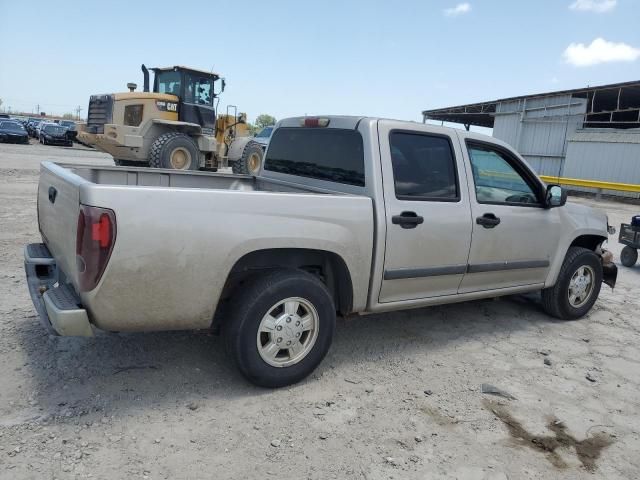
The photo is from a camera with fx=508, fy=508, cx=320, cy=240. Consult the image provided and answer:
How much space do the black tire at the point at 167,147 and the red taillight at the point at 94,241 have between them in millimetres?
10468

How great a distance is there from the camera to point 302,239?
10.8ft

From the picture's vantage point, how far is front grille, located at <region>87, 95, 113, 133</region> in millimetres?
13121

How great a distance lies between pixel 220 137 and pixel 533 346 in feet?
44.0

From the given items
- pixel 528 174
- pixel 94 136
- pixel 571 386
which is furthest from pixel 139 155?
pixel 571 386

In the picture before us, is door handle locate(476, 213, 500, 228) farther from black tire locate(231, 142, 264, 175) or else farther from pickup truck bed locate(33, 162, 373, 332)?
black tire locate(231, 142, 264, 175)

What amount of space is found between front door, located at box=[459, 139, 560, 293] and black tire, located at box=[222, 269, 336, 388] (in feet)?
4.80

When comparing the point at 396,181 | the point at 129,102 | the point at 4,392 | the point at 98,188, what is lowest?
the point at 4,392

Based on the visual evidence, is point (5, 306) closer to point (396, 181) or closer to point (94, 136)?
point (396, 181)

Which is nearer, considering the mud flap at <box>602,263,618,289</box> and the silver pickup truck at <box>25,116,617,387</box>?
the silver pickup truck at <box>25,116,617,387</box>

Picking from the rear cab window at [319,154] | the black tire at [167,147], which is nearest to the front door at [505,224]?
the rear cab window at [319,154]

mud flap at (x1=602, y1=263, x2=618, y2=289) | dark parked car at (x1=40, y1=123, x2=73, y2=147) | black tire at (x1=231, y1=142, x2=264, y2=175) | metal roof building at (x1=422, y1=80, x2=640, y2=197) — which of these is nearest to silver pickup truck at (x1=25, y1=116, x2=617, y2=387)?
mud flap at (x1=602, y1=263, x2=618, y2=289)

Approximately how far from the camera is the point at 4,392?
10.1ft

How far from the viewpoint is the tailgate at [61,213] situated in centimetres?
289

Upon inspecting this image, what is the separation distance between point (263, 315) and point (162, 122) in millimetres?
11182
